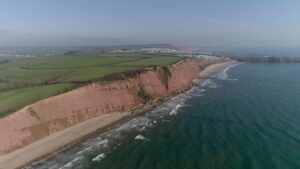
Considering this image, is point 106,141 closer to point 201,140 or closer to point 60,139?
point 60,139

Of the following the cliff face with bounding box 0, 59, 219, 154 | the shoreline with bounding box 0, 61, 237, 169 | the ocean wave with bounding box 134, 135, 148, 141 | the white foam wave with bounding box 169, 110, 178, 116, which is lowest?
the shoreline with bounding box 0, 61, 237, 169

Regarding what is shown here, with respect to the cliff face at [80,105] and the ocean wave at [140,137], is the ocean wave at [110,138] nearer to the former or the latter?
the ocean wave at [140,137]

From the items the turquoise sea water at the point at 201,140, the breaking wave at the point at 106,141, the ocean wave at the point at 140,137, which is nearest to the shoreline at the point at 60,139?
the breaking wave at the point at 106,141

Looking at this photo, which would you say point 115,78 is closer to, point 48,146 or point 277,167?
point 48,146

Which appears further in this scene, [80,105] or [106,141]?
[80,105]

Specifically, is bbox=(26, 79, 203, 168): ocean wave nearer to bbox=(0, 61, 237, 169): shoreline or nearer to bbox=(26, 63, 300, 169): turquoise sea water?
bbox=(26, 63, 300, 169): turquoise sea water

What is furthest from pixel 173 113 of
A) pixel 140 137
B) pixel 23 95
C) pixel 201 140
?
pixel 23 95

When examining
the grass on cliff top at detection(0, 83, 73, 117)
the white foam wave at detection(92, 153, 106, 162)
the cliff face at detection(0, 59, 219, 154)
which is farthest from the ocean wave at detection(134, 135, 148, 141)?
the grass on cliff top at detection(0, 83, 73, 117)
